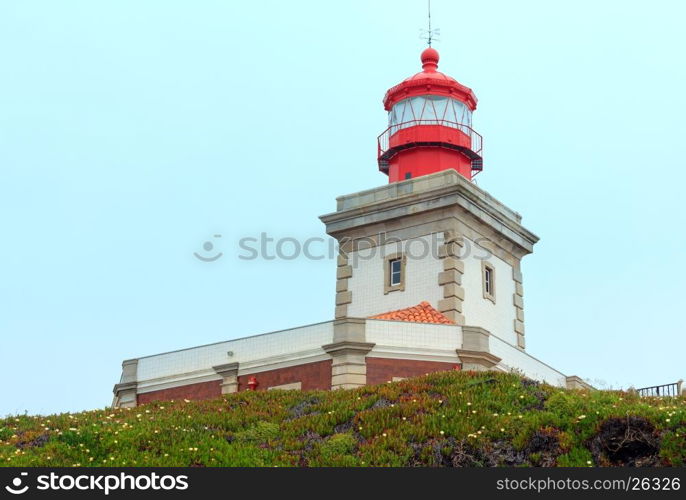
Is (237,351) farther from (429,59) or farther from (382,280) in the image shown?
(429,59)

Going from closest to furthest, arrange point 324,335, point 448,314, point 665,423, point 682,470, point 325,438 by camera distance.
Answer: point 682,470
point 665,423
point 325,438
point 324,335
point 448,314

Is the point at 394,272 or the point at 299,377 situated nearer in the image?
the point at 299,377

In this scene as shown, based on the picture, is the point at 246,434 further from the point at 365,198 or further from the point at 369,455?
the point at 365,198

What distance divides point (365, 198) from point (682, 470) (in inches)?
751

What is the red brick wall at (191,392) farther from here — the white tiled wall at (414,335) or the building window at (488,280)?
the building window at (488,280)

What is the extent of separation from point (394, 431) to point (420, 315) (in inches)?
422

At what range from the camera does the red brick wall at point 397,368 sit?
98.1 feet

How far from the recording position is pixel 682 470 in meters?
17.5

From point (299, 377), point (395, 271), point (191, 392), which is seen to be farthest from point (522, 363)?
point (191, 392)

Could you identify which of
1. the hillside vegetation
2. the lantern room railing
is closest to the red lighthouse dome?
the lantern room railing

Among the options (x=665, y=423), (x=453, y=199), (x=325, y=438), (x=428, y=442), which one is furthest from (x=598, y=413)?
(x=453, y=199)

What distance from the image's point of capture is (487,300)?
34656mm

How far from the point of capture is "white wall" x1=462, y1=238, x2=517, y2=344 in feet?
111

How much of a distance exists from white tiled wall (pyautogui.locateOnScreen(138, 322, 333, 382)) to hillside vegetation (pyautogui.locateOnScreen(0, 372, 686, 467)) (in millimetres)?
4857
